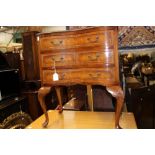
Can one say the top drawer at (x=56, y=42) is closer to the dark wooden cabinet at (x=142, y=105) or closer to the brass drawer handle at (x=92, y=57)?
the brass drawer handle at (x=92, y=57)

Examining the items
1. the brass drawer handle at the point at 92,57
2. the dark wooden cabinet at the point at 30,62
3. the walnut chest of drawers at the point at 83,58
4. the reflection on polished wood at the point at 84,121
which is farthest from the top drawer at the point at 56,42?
the dark wooden cabinet at the point at 30,62

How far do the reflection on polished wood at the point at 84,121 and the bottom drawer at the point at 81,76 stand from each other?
11.4 inches

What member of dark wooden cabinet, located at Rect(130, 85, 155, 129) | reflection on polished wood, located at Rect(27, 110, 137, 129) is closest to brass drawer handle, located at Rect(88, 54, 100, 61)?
reflection on polished wood, located at Rect(27, 110, 137, 129)

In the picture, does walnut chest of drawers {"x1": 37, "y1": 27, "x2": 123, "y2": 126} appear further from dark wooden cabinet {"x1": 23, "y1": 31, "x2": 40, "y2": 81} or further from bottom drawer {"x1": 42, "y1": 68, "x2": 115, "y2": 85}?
dark wooden cabinet {"x1": 23, "y1": 31, "x2": 40, "y2": 81}

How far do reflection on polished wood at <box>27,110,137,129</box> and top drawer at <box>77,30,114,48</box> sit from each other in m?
0.49

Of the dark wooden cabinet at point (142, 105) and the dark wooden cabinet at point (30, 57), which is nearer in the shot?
the dark wooden cabinet at point (142, 105)

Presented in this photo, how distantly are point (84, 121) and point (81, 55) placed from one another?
0.47m

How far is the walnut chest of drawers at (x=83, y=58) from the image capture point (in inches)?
39.4

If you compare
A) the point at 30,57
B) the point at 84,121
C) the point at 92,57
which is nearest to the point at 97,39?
the point at 92,57

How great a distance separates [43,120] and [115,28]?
78 centimetres

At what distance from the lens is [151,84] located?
121cm
